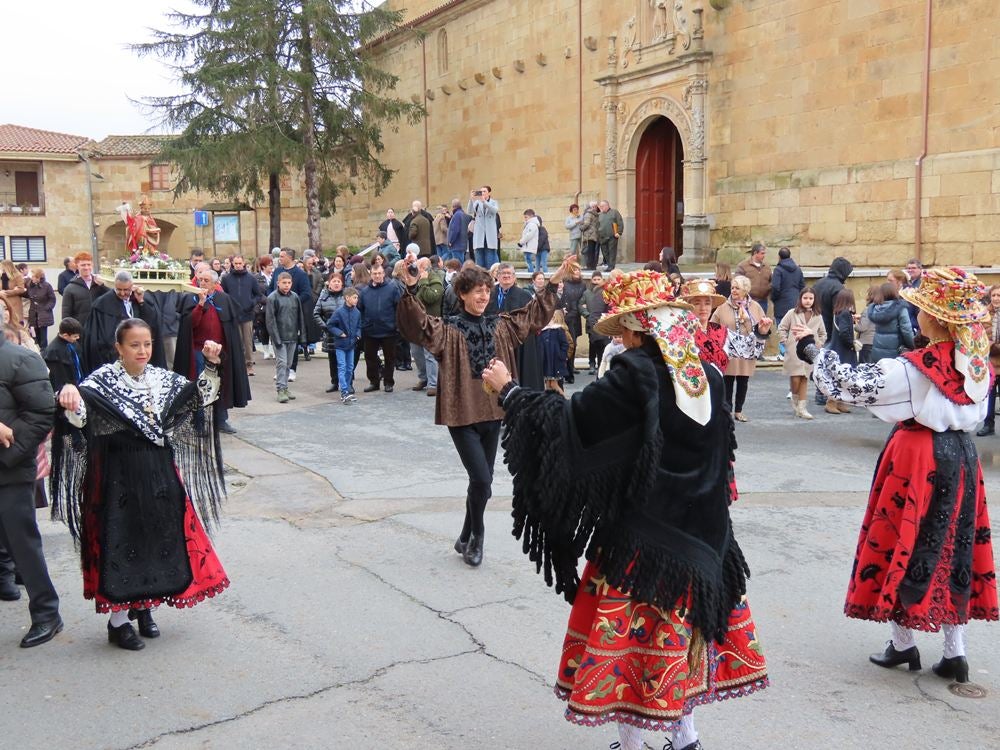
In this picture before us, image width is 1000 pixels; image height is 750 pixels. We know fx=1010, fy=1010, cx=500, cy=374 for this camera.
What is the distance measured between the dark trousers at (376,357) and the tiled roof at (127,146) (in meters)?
33.8

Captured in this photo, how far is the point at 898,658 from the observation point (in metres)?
4.63

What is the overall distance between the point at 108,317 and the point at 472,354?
18.2 feet

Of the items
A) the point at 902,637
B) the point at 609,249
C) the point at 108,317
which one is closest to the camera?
the point at 902,637

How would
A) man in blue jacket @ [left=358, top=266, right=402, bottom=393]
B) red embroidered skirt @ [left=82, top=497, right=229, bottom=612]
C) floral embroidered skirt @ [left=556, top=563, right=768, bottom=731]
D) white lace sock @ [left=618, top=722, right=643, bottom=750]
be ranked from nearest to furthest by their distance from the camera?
floral embroidered skirt @ [left=556, top=563, right=768, bottom=731]
white lace sock @ [left=618, top=722, right=643, bottom=750]
red embroidered skirt @ [left=82, top=497, right=229, bottom=612]
man in blue jacket @ [left=358, top=266, right=402, bottom=393]

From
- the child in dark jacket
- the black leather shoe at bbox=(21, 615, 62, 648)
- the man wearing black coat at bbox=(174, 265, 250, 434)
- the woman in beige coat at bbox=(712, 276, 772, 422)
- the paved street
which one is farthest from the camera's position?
the child in dark jacket

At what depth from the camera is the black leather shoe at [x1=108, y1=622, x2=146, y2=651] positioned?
4938 mm

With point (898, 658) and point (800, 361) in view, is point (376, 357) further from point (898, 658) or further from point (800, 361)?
point (898, 658)

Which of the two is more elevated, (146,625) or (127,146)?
(127,146)

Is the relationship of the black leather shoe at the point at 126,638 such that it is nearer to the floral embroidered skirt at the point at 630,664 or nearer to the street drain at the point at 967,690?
the floral embroidered skirt at the point at 630,664

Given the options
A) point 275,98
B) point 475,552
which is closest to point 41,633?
point 475,552

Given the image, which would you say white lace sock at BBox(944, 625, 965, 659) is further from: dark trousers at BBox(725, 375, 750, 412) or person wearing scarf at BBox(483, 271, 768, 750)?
dark trousers at BBox(725, 375, 750, 412)

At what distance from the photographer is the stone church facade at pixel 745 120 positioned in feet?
54.1

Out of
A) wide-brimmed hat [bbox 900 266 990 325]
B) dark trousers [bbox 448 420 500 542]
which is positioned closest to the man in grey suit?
dark trousers [bbox 448 420 500 542]

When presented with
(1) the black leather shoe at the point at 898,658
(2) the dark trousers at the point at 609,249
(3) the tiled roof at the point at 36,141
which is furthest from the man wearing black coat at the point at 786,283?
(3) the tiled roof at the point at 36,141
